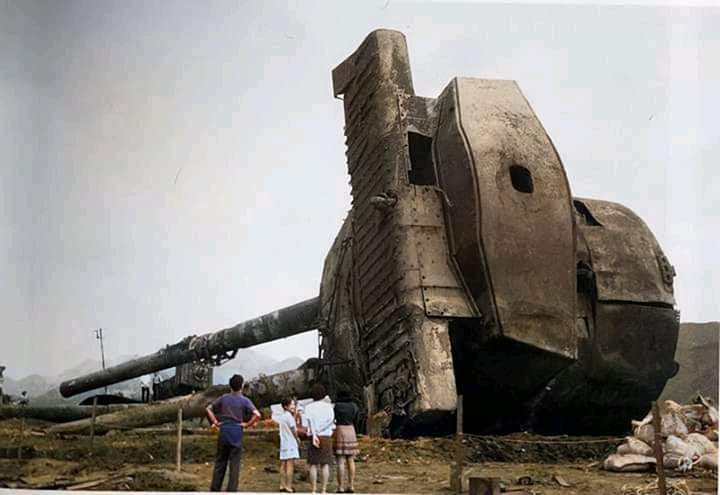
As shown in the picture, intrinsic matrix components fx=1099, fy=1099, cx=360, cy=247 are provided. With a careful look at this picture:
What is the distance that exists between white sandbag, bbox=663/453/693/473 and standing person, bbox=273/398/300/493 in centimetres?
323

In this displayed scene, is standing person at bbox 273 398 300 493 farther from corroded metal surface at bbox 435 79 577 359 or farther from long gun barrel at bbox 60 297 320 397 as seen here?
long gun barrel at bbox 60 297 320 397

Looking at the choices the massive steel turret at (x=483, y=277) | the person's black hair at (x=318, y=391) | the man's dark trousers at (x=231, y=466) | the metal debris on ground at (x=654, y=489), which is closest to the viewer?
the metal debris on ground at (x=654, y=489)

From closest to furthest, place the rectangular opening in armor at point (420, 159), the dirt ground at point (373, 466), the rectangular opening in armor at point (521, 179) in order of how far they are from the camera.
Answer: the dirt ground at point (373, 466) < the rectangular opening in armor at point (521, 179) < the rectangular opening in armor at point (420, 159)

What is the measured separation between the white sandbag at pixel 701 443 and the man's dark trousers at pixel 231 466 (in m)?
3.98

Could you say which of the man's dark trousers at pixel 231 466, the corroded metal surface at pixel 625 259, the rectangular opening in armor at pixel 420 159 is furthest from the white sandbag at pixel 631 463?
the man's dark trousers at pixel 231 466

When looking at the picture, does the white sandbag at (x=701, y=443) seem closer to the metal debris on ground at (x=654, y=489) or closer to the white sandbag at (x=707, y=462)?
the white sandbag at (x=707, y=462)

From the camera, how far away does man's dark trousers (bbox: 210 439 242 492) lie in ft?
31.7

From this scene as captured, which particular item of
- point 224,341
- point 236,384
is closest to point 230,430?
point 236,384

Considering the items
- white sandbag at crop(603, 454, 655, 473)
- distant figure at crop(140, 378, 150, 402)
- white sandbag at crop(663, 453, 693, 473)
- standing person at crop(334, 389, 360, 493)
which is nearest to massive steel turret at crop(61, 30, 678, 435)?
standing person at crop(334, 389, 360, 493)

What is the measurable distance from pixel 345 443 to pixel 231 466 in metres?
1.02

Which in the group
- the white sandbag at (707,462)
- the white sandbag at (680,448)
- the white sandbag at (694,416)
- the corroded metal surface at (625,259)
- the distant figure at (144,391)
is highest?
the corroded metal surface at (625,259)

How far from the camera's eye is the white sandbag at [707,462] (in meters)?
9.59

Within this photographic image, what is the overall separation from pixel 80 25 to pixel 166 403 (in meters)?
4.36

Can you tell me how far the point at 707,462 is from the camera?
378 inches
